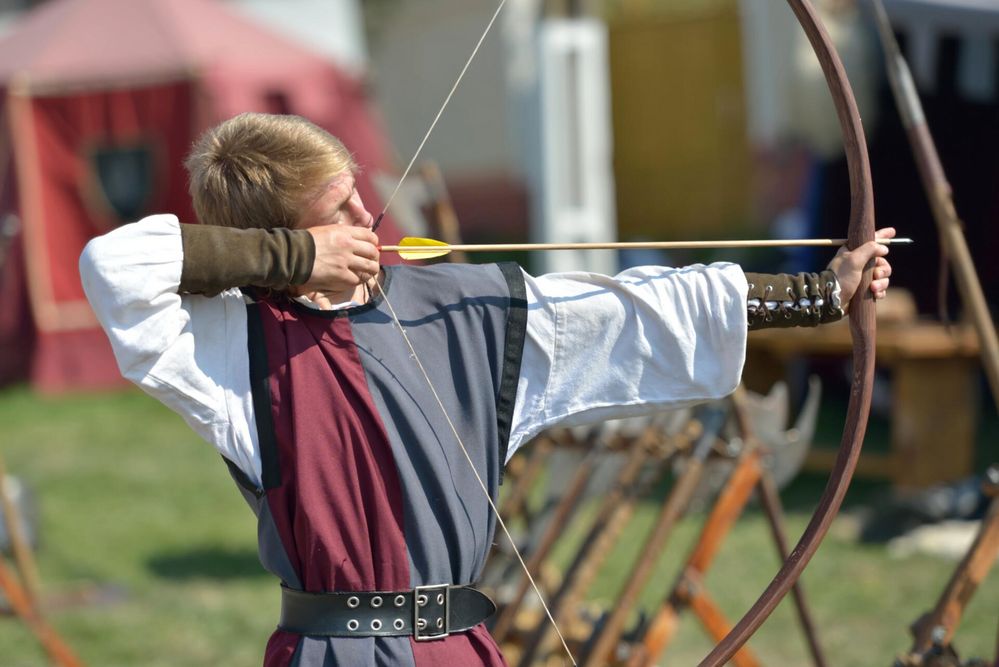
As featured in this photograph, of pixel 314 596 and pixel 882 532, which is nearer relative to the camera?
pixel 314 596

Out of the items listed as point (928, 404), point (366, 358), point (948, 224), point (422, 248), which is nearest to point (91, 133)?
point (928, 404)

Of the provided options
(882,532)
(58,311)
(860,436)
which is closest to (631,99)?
(58,311)

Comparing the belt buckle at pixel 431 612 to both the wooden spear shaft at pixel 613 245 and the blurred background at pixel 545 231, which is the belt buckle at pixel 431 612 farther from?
the blurred background at pixel 545 231

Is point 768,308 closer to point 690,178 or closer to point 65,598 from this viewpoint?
point 65,598

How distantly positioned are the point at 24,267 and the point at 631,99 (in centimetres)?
539

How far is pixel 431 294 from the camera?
5.55 ft

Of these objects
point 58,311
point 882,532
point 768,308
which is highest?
point 768,308

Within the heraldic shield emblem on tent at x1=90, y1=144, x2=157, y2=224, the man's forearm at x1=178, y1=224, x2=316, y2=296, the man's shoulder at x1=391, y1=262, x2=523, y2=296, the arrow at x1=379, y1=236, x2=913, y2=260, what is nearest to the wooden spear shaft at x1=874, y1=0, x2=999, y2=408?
the arrow at x1=379, y1=236, x2=913, y2=260

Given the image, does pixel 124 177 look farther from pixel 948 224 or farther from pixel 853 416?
pixel 853 416

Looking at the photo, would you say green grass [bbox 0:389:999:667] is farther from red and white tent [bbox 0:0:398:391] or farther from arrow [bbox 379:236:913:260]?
arrow [bbox 379:236:913:260]

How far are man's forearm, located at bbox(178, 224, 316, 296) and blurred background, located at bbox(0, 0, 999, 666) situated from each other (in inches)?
53.0

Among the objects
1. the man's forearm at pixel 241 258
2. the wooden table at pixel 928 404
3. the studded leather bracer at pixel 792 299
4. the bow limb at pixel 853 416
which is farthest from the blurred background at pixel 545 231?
the man's forearm at pixel 241 258

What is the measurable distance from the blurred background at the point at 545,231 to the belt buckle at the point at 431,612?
1050 millimetres

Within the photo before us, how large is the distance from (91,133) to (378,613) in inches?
265
